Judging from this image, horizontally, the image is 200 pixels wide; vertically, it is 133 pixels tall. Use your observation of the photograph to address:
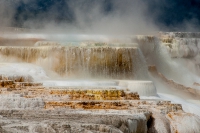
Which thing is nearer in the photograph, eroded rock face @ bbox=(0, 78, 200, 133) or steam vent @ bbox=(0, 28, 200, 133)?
eroded rock face @ bbox=(0, 78, 200, 133)

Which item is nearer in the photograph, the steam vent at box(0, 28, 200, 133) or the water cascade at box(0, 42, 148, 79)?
the steam vent at box(0, 28, 200, 133)

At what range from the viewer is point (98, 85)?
843 centimetres

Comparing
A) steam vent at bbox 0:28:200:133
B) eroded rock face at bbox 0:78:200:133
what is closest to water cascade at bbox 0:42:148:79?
steam vent at bbox 0:28:200:133

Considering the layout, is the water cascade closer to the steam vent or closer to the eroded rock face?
the steam vent

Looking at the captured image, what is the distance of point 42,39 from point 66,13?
17497 mm

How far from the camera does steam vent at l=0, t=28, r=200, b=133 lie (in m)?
4.62

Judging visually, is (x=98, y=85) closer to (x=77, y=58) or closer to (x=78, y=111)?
(x=77, y=58)

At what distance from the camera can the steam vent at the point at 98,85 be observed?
15.1 ft

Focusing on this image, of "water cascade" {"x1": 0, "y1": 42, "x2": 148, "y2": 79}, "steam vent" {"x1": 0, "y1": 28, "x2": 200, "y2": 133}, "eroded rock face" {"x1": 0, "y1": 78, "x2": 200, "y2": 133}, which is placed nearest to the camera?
"eroded rock face" {"x1": 0, "y1": 78, "x2": 200, "y2": 133}

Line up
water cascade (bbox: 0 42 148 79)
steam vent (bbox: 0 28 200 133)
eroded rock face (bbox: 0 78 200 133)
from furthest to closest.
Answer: water cascade (bbox: 0 42 148 79) → steam vent (bbox: 0 28 200 133) → eroded rock face (bbox: 0 78 200 133)

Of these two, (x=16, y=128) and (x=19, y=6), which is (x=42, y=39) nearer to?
(x=16, y=128)

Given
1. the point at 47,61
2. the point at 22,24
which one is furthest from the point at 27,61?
the point at 22,24

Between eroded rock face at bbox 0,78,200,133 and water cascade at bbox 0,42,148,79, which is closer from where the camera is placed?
eroded rock face at bbox 0,78,200,133

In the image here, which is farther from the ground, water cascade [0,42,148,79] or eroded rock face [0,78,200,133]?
water cascade [0,42,148,79]
